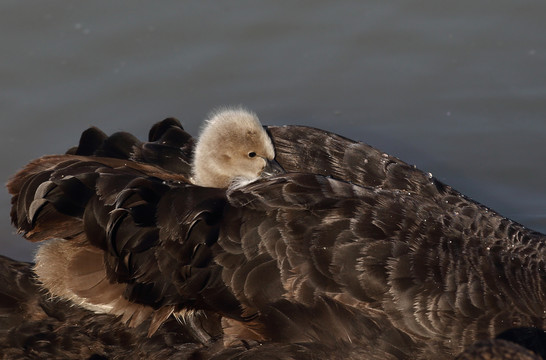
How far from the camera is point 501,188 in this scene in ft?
21.7

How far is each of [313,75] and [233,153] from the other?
238cm

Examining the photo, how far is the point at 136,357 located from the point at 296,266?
89 cm

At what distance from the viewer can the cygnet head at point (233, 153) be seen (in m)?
5.08

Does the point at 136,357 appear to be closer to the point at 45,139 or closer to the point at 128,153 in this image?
the point at 128,153

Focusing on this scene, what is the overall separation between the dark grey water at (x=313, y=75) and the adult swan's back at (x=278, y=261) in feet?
6.30

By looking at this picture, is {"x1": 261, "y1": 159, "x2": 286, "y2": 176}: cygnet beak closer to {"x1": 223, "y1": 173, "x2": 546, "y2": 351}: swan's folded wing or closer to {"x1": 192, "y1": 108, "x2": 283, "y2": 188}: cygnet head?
{"x1": 192, "y1": 108, "x2": 283, "y2": 188}: cygnet head

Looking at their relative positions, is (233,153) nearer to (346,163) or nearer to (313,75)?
(346,163)

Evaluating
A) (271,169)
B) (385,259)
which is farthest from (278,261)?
(271,169)

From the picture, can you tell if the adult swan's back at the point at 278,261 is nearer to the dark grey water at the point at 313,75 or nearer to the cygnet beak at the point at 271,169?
the cygnet beak at the point at 271,169

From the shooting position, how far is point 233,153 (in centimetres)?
518

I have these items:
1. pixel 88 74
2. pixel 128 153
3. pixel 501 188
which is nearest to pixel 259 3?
pixel 88 74

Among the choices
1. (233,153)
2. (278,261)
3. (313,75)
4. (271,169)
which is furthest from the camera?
(313,75)

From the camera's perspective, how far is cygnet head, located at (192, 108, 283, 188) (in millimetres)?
5082

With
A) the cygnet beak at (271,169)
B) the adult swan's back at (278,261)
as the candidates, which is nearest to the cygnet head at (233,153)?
the cygnet beak at (271,169)
